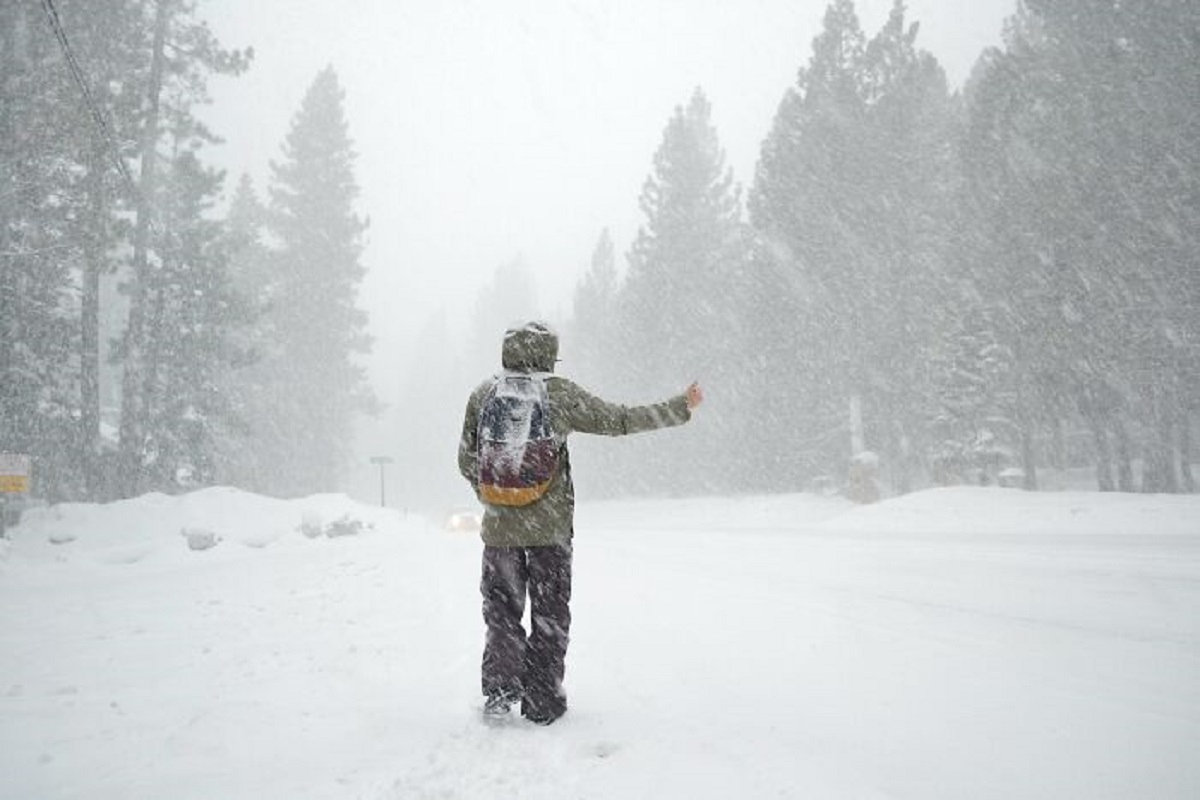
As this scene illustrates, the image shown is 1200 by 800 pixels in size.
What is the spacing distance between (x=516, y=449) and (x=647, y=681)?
1666 mm

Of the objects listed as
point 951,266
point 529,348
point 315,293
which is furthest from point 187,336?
point 951,266

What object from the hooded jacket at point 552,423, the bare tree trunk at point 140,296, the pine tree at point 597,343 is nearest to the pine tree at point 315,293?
the bare tree trunk at point 140,296

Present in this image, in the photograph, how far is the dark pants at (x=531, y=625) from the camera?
3420 millimetres

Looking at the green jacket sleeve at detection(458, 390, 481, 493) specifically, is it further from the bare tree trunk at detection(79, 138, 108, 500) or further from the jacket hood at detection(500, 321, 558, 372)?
the bare tree trunk at detection(79, 138, 108, 500)

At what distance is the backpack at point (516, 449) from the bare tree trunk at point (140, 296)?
1623 centimetres

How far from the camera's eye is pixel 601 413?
3.66 m

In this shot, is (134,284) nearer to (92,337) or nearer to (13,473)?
(92,337)

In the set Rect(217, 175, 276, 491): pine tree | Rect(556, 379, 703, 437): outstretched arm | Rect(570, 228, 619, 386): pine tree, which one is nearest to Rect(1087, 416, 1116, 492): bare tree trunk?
Rect(556, 379, 703, 437): outstretched arm

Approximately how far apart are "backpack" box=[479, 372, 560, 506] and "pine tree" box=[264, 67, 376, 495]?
101 ft

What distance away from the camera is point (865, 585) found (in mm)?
7602

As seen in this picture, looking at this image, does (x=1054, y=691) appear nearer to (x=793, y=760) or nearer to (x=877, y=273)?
(x=793, y=760)

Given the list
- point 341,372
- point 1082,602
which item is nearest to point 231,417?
point 341,372

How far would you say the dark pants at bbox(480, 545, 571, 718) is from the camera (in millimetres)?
3420

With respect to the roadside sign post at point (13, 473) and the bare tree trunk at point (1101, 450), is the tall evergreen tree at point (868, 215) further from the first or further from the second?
the roadside sign post at point (13, 473)
